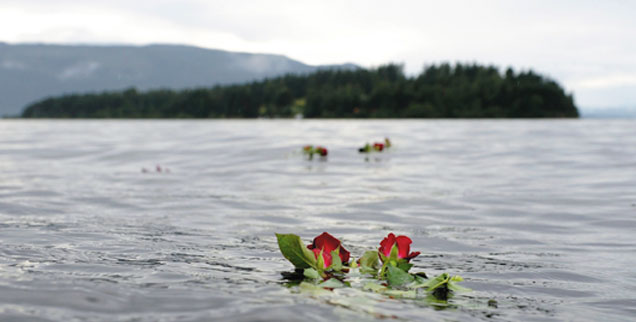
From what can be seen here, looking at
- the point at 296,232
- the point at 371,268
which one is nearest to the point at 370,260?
the point at 371,268

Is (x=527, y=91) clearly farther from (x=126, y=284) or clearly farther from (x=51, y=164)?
(x=126, y=284)

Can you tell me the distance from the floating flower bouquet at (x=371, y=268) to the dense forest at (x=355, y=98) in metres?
122

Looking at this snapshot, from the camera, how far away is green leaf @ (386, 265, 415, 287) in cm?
343

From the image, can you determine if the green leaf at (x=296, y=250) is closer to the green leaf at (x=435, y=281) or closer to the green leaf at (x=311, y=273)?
the green leaf at (x=311, y=273)

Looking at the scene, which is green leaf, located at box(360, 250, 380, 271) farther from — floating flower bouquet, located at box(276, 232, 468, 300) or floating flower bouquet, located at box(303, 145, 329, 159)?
floating flower bouquet, located at box(303, 145, 329, 159)

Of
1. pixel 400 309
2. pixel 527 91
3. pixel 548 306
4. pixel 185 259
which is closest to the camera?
pixel 400 309

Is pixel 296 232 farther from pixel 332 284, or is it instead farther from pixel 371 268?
pixel 332 284

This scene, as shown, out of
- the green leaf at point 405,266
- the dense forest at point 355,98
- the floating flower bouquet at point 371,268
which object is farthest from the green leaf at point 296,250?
the dense forest at point 355,98

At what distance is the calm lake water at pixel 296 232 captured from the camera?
2.99 m

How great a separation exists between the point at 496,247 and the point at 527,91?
12904 centimetres

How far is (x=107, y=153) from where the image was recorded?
60.0 ft

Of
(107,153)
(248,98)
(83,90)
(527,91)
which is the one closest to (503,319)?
(107,153)

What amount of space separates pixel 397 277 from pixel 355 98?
5454 inches

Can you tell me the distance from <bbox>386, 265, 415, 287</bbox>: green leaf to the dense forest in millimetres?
121727
